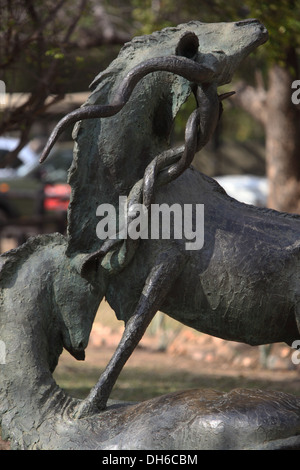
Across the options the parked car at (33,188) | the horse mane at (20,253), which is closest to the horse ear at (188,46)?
the horse mane at (20,253)

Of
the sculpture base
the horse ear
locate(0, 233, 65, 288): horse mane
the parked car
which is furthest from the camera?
the parked car

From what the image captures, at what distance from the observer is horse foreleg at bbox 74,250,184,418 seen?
347 centimetres

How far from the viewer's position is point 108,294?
370 centimetres

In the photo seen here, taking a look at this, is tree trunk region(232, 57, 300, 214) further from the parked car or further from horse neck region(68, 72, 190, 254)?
the parked car

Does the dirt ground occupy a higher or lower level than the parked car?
lower

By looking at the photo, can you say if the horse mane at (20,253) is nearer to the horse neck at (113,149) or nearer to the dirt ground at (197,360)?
the horse neck at (113,149)

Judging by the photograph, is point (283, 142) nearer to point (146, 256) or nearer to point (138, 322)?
point (146, 256)

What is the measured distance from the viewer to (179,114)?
329 inches


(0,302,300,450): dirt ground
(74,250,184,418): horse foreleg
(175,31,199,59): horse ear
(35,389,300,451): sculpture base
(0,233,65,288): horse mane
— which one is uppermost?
(175,31,199,59): horse ear

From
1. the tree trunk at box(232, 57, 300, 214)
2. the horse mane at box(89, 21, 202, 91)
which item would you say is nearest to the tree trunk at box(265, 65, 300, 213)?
the tree trunk at box(232, 57, 300, 214)

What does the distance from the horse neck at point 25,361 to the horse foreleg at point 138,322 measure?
0.51ft

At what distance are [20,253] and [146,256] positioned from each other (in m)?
0.59

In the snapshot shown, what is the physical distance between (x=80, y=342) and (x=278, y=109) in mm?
6052

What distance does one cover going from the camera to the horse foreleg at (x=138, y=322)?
→ 347 centimetres
